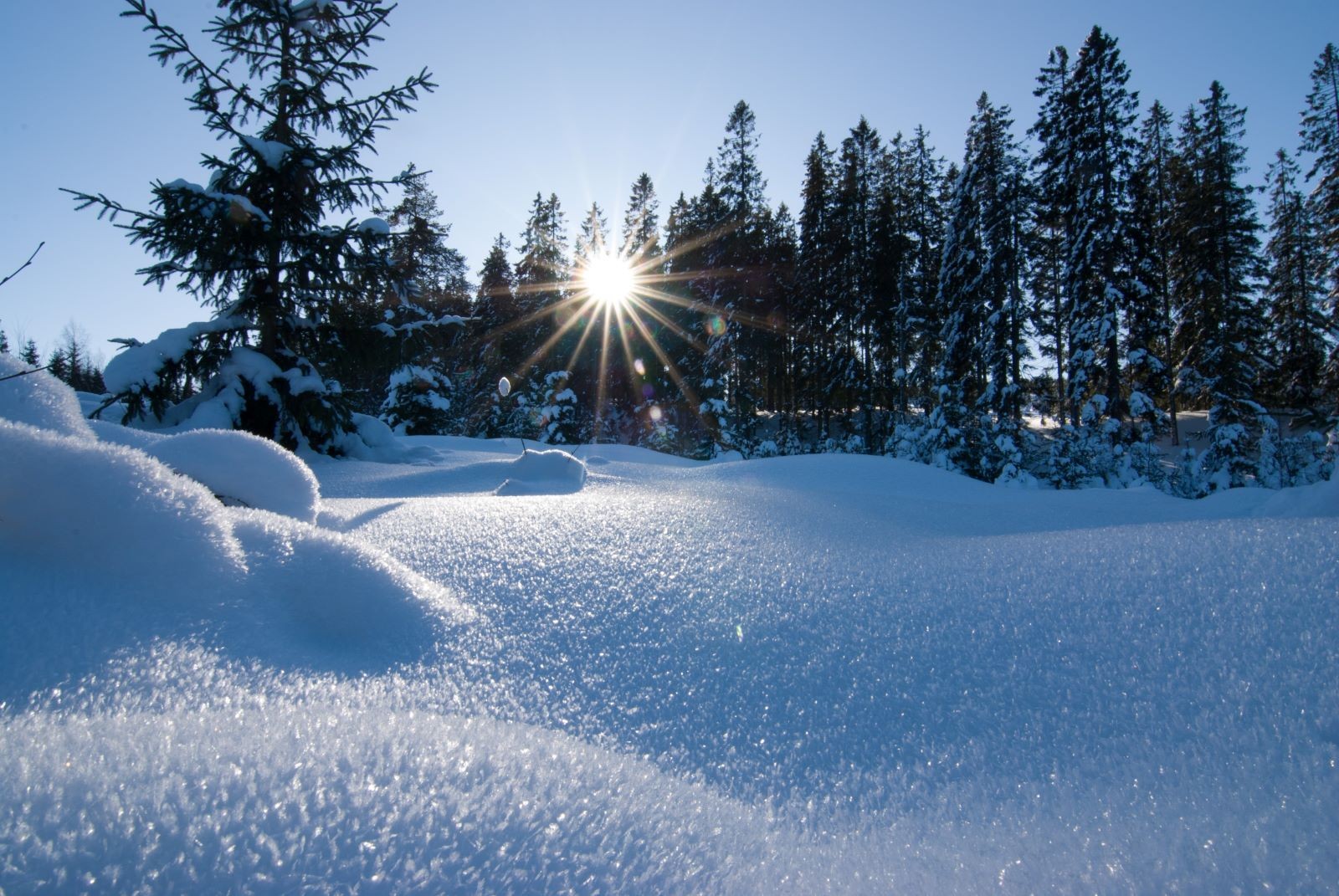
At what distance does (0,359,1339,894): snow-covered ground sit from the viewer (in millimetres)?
822

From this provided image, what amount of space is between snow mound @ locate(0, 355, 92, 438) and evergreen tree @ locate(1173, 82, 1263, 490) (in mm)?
20785

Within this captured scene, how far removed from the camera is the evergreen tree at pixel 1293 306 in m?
21.4

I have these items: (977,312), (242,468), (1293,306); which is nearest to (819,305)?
(977,312)

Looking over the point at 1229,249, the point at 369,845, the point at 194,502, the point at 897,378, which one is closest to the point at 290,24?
the point at 194,502

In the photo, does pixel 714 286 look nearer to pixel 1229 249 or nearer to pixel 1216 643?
pixel 1229 249

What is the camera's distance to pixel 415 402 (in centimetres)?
1981

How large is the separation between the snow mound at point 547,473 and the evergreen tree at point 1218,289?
57.7 feet

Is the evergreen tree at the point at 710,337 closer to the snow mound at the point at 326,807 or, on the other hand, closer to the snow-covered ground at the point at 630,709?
the snow-covered ground at the point at 630,709

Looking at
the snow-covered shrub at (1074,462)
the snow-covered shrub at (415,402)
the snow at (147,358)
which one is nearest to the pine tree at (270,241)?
the snow at (147,358)

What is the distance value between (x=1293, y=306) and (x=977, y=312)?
14383 millimetres

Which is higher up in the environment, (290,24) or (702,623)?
(290,24)

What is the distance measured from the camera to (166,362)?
707 centimetres

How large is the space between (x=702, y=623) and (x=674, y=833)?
3.07 ft

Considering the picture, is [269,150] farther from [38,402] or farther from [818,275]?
[818,275]
